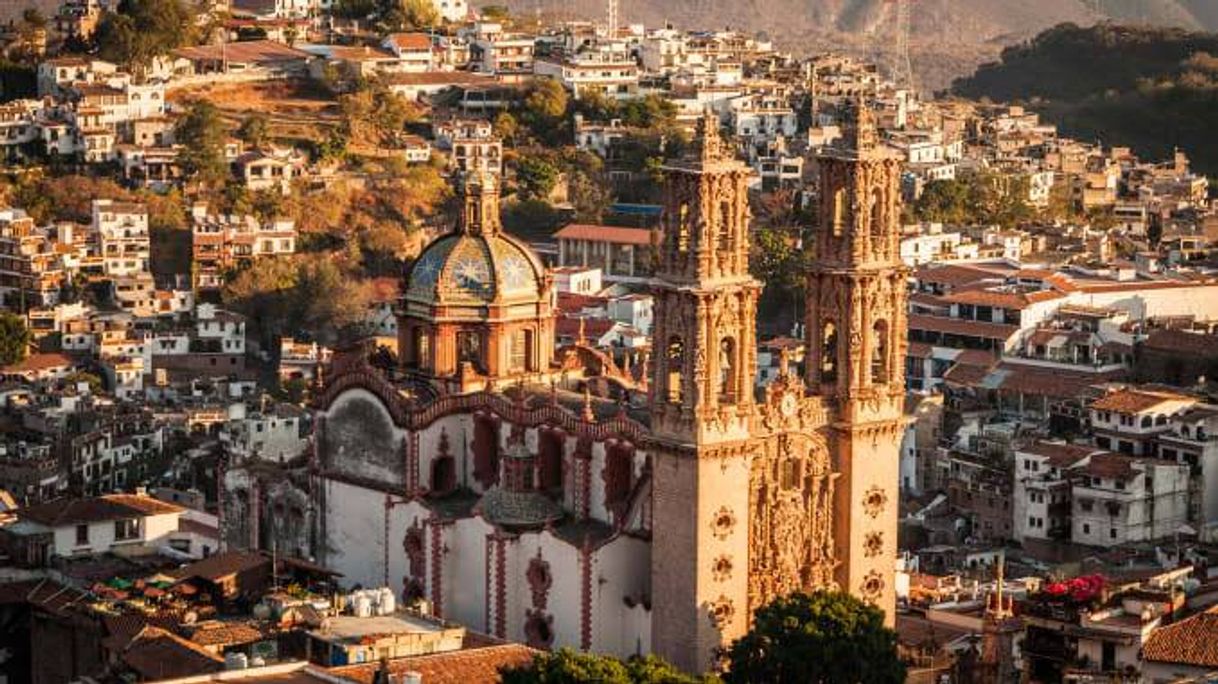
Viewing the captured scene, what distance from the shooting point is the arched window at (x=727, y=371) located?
138 feet

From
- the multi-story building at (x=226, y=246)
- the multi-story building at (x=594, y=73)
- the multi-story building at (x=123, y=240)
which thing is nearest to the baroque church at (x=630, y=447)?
the multi-story building at (x=226, y=246)

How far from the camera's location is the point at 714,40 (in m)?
108

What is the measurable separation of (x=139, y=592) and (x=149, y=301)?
31.7 m

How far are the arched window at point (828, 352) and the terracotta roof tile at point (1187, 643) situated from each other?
603cm

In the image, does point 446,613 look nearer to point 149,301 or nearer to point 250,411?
point 250,411

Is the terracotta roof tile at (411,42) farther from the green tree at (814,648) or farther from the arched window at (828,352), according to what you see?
the green tree at (814,648)

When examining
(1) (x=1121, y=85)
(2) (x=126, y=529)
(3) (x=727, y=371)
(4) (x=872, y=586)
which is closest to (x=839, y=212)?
(3) (x=727, y=371)

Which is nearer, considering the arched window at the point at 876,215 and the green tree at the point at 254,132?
the arched window at the point at 876,215

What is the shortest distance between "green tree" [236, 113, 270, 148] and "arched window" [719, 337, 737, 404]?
47879mm

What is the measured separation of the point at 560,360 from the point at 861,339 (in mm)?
6194

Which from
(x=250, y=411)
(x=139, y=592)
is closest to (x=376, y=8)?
(x=250, y=411)

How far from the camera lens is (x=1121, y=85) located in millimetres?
117062

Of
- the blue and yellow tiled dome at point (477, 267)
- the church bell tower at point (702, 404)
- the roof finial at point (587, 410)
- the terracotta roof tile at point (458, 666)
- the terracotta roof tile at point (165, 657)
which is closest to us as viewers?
the terracotta roof tile at point (458, 666)

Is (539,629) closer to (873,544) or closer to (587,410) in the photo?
(587,410)
